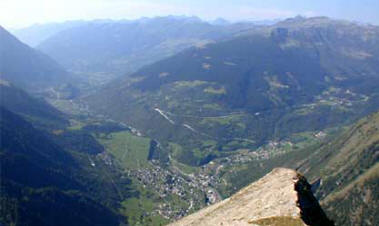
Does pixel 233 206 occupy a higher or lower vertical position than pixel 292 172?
lower

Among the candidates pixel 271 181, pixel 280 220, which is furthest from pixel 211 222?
pixel 280 220

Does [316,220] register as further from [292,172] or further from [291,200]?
[292,172]

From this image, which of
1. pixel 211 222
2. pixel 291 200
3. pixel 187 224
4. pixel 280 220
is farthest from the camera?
pixel 187 224

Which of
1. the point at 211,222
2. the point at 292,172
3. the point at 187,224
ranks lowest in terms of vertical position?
the point at 187,224

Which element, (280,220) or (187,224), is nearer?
(280,220)

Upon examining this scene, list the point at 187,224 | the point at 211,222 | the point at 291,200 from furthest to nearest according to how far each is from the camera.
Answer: the point at 187,224, the point at 211,222, the point at 291,200

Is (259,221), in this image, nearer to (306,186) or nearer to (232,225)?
(232,225)
